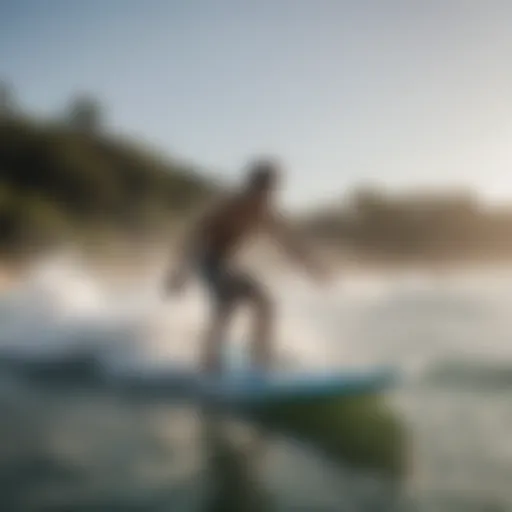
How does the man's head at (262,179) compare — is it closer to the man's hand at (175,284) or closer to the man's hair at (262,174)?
the man's hair at (262,174)

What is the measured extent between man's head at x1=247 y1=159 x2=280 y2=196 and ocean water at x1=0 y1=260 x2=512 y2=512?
7.2 inches

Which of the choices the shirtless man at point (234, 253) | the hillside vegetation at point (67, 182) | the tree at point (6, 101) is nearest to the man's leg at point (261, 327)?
the shirtless man at point (234, 253)

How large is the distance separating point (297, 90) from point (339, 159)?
17 centimetres

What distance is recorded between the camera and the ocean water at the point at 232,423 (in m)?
1.55

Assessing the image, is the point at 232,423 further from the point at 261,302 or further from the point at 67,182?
the point at 67,182

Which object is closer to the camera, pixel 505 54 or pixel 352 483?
pixel 352 483

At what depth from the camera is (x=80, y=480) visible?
5.12 ft

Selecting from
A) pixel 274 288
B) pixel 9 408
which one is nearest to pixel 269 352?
pixel 274 288

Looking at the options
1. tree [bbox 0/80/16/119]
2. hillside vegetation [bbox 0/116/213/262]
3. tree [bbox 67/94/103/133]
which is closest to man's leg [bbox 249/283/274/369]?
hillside vegetation [bbox 0/116/213/262]

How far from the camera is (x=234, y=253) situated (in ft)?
5.51

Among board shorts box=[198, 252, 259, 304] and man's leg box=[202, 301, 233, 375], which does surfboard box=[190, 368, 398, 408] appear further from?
board shorts box=[198, 252, 259, 304]

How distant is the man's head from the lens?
5.53 feet

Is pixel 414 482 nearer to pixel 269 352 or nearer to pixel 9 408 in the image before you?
pixel 269 352

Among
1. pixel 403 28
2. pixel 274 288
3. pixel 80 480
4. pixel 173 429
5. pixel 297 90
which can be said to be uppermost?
pixel 403 28
